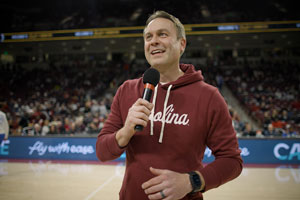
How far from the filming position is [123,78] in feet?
59.6

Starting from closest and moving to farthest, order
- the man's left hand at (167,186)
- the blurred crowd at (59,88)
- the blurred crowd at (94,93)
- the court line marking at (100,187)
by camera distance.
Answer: the man's left hand at (167,186) < the court line marking at (100,187) < the blurred crowd at (94,93) < the blurred crowd at (59,88)

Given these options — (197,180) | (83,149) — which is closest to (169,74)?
(197,180)

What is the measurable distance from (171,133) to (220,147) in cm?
27

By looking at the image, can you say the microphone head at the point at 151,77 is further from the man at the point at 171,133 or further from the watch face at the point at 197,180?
the watch face at the point at 197,180

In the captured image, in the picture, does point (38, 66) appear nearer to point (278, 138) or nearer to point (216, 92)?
point (278, 138)

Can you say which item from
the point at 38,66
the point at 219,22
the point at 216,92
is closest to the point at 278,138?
the point at 216,92

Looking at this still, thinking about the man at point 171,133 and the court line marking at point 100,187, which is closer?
the man at point 171,133

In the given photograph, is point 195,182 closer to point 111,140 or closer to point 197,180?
point 197,180

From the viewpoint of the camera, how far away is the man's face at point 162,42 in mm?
1329

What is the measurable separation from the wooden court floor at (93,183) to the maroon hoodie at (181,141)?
3.44m

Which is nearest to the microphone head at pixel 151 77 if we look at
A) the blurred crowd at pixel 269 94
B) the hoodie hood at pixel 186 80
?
the hoodie hood at pixel 186 80

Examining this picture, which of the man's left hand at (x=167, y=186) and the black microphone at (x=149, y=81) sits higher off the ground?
the black microphone at (x=149, y=81)

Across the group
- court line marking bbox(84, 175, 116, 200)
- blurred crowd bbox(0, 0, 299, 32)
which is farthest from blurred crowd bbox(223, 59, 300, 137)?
court line marking bbox(84, 175, 116, 200)

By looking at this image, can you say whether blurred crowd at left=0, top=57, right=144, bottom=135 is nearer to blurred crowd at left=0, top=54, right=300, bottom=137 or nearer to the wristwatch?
blurred crowd at left=0, top=54, right=300, bottom=137
